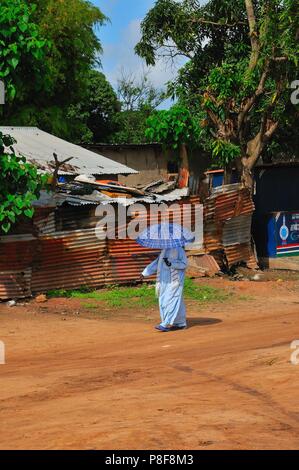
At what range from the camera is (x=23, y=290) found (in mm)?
15797

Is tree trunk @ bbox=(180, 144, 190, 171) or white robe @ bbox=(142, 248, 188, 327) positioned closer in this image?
white robe @ bbox=(142, 248, 188, 327)

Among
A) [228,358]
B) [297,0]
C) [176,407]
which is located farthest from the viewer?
[297,0]

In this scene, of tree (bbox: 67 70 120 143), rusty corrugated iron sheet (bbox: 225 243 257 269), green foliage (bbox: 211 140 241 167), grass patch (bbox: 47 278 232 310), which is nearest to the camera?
grass patch (bbox: 47 278 232 310)

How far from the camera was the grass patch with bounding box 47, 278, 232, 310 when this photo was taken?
16344mm

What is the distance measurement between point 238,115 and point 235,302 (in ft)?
23.0

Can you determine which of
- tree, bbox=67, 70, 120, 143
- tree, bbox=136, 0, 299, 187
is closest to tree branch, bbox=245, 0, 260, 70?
tree, bbox=136, 0, 299, 187

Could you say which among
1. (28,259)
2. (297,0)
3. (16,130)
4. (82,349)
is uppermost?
(297,0)

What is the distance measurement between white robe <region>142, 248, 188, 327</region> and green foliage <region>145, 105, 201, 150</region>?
7.14m

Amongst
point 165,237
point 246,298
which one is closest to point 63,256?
point 246,298

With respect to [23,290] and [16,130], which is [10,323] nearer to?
[23,290]

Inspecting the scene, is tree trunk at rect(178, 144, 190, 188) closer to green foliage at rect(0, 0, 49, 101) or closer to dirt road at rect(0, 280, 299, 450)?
dirt road at rect(0, 280, 299, 450)

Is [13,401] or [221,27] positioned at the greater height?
[221,27]

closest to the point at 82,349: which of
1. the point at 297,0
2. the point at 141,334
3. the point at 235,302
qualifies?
the point at 141,334
